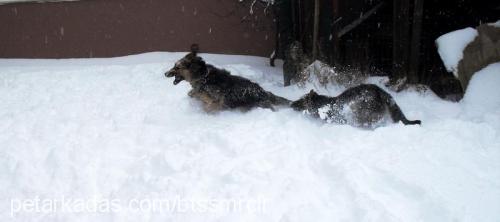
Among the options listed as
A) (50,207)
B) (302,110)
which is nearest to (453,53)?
(302,110)

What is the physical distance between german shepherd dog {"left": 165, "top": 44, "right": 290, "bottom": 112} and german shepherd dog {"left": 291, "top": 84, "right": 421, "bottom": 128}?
54 centimetres

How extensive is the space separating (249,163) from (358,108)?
1664mm

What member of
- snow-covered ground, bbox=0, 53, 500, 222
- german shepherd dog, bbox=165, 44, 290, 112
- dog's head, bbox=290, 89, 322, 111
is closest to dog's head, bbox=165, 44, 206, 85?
german shepherd dog, bbox=165, 44, 290, 112

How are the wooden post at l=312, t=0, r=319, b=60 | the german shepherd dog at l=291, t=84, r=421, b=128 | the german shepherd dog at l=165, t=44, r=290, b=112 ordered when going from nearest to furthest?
1. the german shepherd dog at l=291, t=84, r=421, b=128
2. the german shepherd dog at l=165, t=44, r=290, b=112
3. the wooden post at l=312, t=0, r=319, b=60

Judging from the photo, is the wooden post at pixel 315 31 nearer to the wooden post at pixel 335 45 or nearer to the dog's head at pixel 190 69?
the wooden post at pixel 335 45

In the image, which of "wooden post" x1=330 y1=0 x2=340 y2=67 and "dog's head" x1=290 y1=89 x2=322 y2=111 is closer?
"dog's head" x1=290 y1=89 x2=322 y2=111

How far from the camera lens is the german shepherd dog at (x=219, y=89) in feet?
19.7

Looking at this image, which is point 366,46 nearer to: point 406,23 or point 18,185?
point 406,23

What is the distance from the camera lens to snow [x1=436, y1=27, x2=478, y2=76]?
6.37 m

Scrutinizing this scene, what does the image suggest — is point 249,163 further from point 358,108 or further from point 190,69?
point 190,69

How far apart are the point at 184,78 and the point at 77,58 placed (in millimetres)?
5751

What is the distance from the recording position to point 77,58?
11.0m

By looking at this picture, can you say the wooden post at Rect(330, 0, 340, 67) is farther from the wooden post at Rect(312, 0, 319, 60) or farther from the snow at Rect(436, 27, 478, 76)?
the snow at Rect(436, 27, 478, 76)

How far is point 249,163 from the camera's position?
429 centimetres
